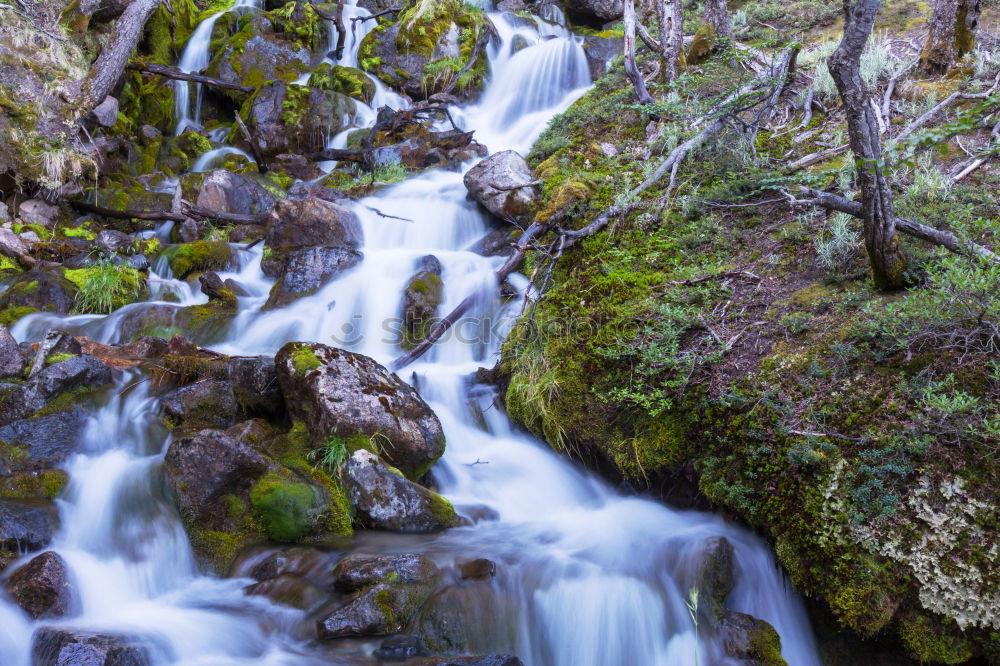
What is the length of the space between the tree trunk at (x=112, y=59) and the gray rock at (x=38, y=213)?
187cm

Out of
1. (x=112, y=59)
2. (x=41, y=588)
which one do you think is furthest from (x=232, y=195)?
(x=41, y=588)

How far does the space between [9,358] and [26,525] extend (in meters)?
2.64

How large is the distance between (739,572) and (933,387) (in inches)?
67.9

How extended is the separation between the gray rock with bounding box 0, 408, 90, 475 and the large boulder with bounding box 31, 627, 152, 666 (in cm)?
191

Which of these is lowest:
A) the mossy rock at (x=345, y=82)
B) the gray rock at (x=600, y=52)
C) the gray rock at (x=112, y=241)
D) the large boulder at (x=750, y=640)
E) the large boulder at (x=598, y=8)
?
the gray rock at (x=112, y=241)

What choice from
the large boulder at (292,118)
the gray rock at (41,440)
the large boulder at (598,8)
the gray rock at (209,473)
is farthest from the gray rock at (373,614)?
the large boulder at (598,8)

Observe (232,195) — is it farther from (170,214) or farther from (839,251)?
(839,251)

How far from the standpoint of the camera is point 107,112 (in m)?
12.2

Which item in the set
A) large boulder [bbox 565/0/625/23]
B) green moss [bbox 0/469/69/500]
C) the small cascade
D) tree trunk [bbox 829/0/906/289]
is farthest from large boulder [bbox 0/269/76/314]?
large boulder [bbox 565/0/625/23]

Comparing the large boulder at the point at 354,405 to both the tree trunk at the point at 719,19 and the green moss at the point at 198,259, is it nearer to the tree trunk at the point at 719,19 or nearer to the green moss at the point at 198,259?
the green moss at the point at 198,259

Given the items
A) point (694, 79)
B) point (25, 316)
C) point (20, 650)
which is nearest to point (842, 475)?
point (20, 650)

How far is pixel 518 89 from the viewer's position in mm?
15250

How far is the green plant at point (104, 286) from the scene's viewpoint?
8375 millimetres

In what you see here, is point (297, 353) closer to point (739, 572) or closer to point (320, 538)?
point (320, 538)
